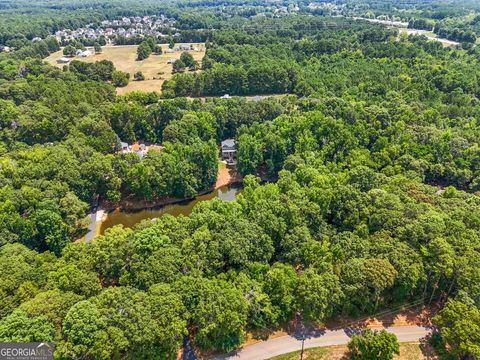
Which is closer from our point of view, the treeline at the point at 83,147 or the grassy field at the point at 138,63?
the treeline at the point at 83,147

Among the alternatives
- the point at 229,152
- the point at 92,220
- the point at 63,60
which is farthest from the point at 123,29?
the point at 92,220

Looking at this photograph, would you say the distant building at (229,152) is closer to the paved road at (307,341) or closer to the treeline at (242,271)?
the treeline at (242,271)

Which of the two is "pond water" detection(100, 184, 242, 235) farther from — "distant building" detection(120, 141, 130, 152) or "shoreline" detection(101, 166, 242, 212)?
"distant building" detection(120, 141, 130, 152)

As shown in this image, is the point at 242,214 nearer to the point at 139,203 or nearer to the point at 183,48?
the point at 139,203

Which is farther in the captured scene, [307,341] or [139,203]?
[139,203]

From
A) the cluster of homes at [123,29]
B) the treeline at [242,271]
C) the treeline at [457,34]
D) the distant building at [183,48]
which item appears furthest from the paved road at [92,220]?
the treeline at [457,34]
